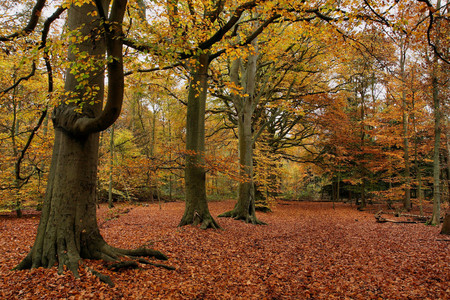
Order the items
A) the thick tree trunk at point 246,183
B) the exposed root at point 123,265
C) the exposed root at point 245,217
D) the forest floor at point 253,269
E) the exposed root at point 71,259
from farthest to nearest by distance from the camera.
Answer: the thick tree trunk at point 246,183 → the exposed root at point 245,217 → the exposed root at point 123,265 → the exposed root at point 71,259 → the forest floor at point 253,269

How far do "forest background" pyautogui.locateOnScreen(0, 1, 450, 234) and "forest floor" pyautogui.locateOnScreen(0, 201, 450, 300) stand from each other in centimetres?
223

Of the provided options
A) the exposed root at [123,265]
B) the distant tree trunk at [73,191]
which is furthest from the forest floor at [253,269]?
the distant tree trunk at [73,191]

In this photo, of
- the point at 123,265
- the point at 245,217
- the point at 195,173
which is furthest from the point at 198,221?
the point at 123,265

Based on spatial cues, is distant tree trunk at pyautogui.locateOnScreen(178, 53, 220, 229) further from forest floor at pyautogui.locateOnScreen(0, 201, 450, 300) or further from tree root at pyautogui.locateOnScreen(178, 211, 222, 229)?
forest floor at pyautogui.locateOnScreen(0, 201, 450, 300)

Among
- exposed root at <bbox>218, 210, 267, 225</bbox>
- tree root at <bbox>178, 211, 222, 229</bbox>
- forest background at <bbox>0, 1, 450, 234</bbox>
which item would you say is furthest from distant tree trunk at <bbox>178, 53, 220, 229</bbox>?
exposed root at <bbox>218, 210, 267, 225</bbox>

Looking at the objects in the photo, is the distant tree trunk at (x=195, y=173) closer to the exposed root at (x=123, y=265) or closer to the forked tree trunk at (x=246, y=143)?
the forked tree trunk at (x=246, y=143)

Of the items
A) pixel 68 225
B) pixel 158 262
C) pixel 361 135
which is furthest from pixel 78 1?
pixel 361 135

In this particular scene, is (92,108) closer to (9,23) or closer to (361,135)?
(9,23)

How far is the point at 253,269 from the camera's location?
5.16 m

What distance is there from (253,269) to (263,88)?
7.88m

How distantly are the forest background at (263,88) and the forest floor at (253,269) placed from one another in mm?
2231

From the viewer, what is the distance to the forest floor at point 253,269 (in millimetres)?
3547

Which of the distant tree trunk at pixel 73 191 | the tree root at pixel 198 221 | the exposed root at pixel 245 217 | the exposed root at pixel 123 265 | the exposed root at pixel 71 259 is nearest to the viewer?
the exposed root at pixel 71 259

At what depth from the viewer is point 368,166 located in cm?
1692
